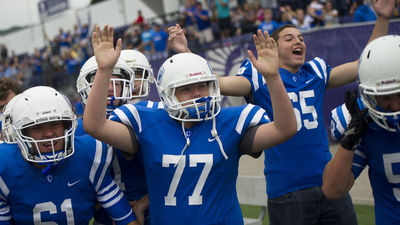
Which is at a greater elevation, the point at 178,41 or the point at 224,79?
the point at 178,41

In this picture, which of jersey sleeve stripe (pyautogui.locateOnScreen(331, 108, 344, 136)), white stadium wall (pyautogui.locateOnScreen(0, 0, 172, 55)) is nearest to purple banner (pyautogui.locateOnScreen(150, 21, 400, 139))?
jersey sleeve stripe (pyautogui.locateOnScreen(331, 108, 344, 136))

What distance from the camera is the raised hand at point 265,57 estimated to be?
227 cm

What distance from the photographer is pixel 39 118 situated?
251 cm

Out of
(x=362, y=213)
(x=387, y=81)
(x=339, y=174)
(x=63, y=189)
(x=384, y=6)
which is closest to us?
(x=387, y=81)

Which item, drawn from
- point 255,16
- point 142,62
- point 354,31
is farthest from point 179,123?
point 255,16

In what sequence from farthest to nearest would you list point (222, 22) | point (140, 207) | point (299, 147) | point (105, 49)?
point (222, 22) < point (299, 147) < point (140, 207) < point (105, 49)

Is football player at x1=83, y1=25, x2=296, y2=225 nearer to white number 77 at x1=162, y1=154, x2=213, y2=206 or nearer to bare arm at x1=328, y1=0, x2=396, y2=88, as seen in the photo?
white number 77 at x1=162, y1=154, x2=213, y2=206

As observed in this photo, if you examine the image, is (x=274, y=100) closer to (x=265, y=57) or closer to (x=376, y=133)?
(x=265, y=57)

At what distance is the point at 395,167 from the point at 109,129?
1.42 meters

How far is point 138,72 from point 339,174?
4.88ft

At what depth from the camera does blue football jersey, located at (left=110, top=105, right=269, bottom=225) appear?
7.65 feet

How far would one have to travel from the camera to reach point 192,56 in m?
2.49

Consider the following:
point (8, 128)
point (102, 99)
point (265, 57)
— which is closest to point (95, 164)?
point (102, 99)

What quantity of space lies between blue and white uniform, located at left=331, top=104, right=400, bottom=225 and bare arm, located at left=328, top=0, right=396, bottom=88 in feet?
2.76
